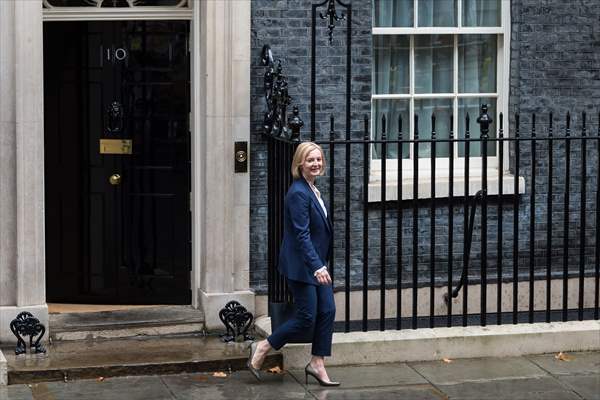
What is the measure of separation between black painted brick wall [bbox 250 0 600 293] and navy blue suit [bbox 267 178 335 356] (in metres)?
1.42

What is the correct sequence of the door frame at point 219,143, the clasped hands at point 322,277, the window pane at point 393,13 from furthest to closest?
the window pane at point 393,13 < the door frame at point 219,143 < the clasped hands at point 322,277

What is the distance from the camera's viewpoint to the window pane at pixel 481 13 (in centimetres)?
1040

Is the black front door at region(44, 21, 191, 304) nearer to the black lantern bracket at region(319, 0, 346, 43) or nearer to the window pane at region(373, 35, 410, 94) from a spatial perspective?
the black lantern bracket at region(319, 0, 346, 43)

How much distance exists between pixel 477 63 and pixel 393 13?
82 centimetres

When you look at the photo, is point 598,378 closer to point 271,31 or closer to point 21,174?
point 271,31

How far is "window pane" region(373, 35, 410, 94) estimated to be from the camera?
10273mm

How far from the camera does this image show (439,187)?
10.1m

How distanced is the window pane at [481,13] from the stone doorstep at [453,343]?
2.52 metres

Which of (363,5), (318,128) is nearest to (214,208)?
(318,128)

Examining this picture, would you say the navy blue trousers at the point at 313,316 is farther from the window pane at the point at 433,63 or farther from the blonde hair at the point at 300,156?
the window pane at the point at 433,63

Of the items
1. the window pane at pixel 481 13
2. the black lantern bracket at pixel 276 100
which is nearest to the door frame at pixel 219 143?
the black lantern bracket at pixel 276 100

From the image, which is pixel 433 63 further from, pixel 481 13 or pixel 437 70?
pixel 481 13

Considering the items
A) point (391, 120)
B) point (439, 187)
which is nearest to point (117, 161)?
point (391, 120)

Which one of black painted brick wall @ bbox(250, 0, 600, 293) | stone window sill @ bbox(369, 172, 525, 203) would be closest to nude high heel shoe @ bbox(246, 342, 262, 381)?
black painted brick wall @ bbox(250, 0, 600, 293)
